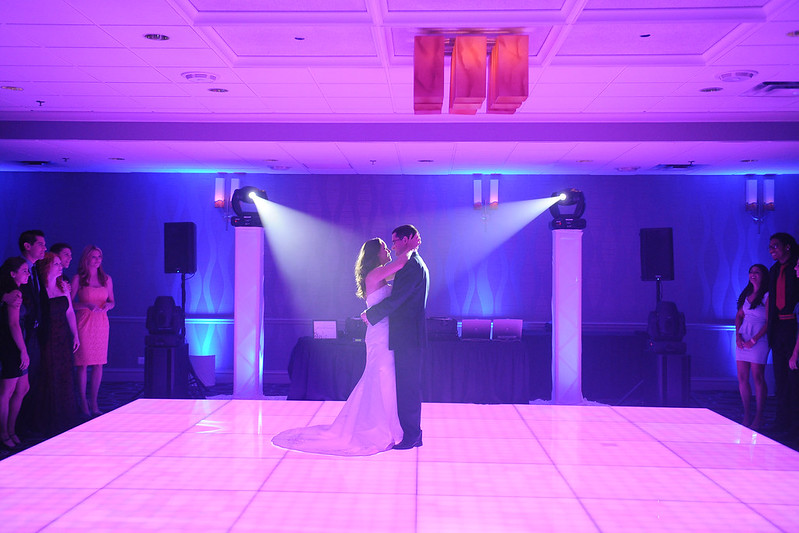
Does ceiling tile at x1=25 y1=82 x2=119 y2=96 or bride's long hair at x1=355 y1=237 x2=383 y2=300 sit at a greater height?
ceiling tile at x1=25 y1=82 x2=119 y2=96

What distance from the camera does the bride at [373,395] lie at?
4.43 meters

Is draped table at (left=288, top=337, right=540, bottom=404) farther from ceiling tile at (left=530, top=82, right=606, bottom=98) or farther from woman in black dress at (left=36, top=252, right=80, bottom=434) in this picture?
ceiling tile at (left=530, top=82, right=606, bottom=98)

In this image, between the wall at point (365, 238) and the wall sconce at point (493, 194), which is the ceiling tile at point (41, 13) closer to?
the wall at point (365, 238)

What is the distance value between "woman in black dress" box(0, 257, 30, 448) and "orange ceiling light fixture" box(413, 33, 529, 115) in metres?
3.27

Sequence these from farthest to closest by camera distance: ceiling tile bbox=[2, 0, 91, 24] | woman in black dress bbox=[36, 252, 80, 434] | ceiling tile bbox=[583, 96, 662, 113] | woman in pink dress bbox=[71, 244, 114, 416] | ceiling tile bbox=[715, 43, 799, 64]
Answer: woman in pink dress bbox=[71, 244, 114, 416] → ceiling tile bbox=[583, 96, 662, 113] → woman in black dress bbox=[36, 252, 80, 434] → ceiling tile bbox=[715, 43, 799, 64] → ceiling tile bbox=[2, 0, 91, 24]

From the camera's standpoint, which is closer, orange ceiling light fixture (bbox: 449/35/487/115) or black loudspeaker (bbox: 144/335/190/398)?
orange ceiling light fixture (bbox: 449/35/487/115)

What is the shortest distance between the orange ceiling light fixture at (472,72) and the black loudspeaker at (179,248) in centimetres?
443

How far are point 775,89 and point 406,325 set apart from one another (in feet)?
11.9

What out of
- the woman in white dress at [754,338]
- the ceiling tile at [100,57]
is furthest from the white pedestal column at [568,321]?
the ceiling tile at [100,57]

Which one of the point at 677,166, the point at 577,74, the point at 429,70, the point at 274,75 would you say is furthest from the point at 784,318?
the point at 274,75

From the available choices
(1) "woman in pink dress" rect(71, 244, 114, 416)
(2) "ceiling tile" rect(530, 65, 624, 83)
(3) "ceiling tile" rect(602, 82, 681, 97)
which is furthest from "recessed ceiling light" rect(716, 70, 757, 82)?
(1) "woman in pink dress" rect(71, 244, 114, 416)

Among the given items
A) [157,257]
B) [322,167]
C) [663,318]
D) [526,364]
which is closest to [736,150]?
[663,318]

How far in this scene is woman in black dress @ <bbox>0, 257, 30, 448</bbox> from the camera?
15.6 feet

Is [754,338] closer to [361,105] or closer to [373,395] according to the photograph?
[373,395]
